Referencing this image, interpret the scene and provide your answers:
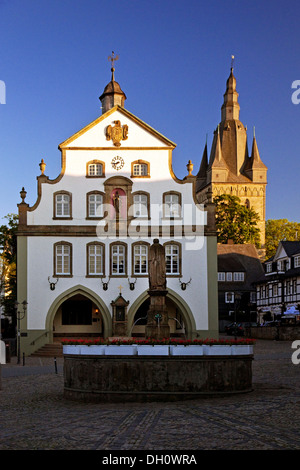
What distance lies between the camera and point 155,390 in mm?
18641

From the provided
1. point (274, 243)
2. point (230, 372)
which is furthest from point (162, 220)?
point (274, 243)

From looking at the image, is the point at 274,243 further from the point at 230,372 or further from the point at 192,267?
the point at 230,372

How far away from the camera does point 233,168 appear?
125250mm

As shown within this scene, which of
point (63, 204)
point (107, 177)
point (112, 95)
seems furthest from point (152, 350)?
point (112, 95)

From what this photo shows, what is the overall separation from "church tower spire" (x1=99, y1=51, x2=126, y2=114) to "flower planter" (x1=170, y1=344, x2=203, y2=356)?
34.6 metres

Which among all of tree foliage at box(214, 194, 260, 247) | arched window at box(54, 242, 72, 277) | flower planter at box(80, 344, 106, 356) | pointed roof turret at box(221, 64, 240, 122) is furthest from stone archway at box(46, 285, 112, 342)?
pointed roof turret at box(221, 64, 240, 122)

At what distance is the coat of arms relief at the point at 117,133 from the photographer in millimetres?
44875

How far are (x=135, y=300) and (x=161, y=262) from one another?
68.1 feet

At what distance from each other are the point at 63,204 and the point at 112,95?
439 inches

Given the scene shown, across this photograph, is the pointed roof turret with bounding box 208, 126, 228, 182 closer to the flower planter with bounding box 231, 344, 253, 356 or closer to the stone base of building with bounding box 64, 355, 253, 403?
the flower planter with bounding box 231, 344, 253, 356

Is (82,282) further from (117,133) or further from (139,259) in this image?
(117,133)

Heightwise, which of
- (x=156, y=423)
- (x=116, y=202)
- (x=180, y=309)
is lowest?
(x=156, y=423)

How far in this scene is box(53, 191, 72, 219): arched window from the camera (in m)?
44.0
